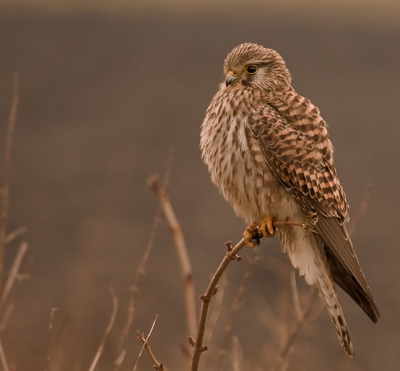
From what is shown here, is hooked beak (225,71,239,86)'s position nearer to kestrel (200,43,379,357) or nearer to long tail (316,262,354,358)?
kestrel (200,43,379,357)

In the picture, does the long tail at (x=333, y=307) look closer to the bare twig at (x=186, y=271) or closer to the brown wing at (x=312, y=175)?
the brown wing at (x=312, y=175)

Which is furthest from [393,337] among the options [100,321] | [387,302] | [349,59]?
[349,59]

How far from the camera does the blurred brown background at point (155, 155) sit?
7.23 meters

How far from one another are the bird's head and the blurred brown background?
159cm

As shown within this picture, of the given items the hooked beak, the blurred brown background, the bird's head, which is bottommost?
the blurred brown background

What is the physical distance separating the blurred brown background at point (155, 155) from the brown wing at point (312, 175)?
1050mm

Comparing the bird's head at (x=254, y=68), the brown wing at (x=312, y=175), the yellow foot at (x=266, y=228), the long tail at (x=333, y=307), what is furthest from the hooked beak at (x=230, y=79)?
the long tail at (x=333, y=307)

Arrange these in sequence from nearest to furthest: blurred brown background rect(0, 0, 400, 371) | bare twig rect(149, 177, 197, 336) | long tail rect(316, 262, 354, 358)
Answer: bare twig rect(149, 177, 197, 336)
long tail rect(316, 262, 354, 358)
blurred brown background rect(0, 0, 400, 371)

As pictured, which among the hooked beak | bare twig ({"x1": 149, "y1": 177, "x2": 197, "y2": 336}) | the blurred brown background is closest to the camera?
bare twig ({"x1": 149, "y1": 177, "x2": 197, "y2": 336})

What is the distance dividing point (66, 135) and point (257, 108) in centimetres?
745

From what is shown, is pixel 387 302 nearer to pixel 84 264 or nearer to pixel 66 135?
pixel 84 264

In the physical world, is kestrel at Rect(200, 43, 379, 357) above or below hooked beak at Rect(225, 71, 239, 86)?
below

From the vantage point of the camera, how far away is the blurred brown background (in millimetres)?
7227

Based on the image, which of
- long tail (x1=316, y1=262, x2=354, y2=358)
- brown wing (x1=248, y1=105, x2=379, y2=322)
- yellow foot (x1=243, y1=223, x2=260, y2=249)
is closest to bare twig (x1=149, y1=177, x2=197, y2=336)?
yellow foot (x1=243, y1=223, x2=260, y2=249)
